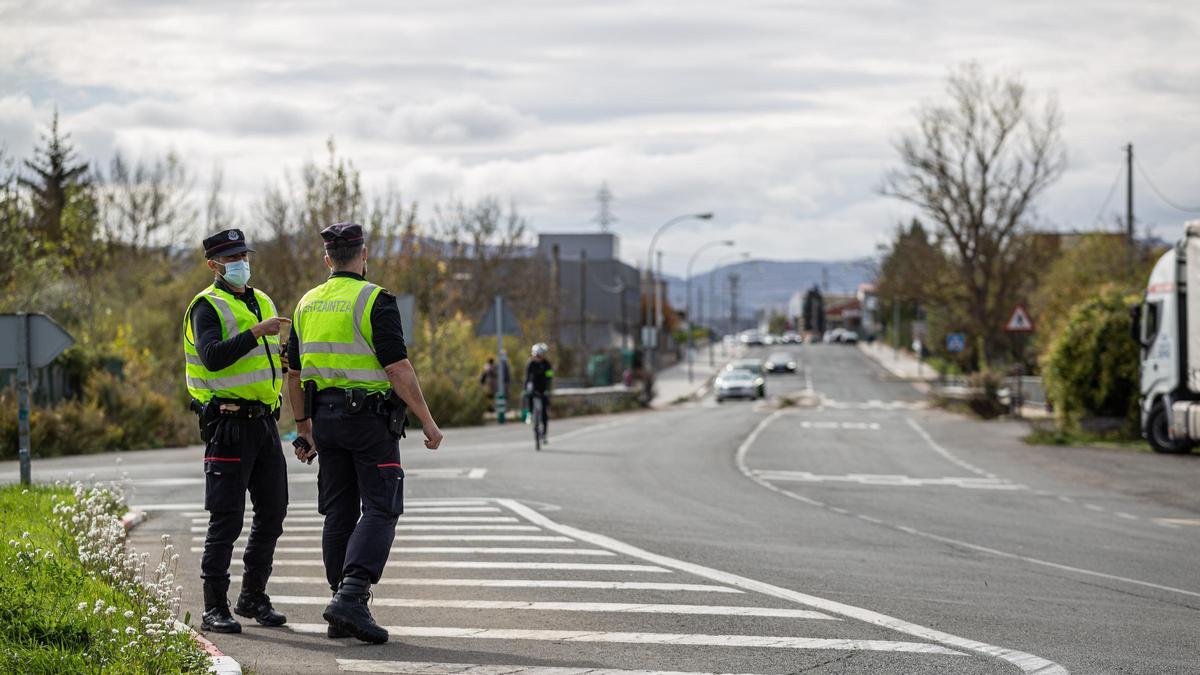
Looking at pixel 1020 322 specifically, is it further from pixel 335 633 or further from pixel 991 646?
pixel 335 633

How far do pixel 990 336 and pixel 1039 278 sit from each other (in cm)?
348

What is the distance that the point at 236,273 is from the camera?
7465mm

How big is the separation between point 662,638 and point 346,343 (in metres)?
2.12

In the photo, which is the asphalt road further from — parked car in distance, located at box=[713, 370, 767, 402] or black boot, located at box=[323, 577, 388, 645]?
parked car in distance, located at box=[713, 370, 767, 402]

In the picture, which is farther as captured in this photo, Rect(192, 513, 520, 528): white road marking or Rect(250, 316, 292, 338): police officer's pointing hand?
Rect(192, 513, 520, 528): white road marking

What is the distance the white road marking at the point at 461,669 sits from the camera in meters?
6.39

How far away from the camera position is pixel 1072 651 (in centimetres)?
703

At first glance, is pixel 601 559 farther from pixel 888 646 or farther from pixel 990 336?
pixel 990 336

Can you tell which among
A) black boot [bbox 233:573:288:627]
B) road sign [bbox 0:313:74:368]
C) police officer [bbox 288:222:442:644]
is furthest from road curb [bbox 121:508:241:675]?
road sign [bbox 0:313:74:368]

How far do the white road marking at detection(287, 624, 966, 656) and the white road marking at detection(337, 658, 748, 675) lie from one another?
2.16ft

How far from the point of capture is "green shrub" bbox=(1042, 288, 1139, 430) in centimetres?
2739

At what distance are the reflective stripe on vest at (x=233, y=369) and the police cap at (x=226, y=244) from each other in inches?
7.3

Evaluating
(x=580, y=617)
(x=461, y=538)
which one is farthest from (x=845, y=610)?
(x=461, y=538)

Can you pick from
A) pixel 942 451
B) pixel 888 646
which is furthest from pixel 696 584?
pixel 942 451
